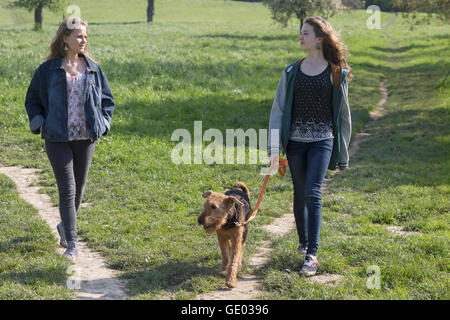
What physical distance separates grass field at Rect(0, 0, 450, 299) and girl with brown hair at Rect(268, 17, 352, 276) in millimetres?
811

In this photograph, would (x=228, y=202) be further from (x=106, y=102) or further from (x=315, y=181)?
(x=106, y=102)

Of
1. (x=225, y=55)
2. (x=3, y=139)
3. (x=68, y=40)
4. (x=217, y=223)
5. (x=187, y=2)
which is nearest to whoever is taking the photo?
(x=217, y=223)

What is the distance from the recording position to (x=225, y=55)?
25047 mm

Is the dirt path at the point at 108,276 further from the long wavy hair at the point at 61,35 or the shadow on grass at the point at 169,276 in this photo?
the long wavy hair at the point at 61,35

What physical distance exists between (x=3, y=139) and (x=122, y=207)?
5181mm

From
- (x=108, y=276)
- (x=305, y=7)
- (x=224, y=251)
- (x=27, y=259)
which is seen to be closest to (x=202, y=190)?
(x=224, y=251)

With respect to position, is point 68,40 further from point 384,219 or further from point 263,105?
point 263,105

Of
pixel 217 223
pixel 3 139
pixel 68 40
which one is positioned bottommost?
pixel 3 139

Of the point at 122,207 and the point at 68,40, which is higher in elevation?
the point at 68,40

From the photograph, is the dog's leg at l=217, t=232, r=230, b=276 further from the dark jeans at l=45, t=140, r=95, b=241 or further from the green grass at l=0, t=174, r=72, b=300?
the dark jeans at l=45, t=140, r=95, b=241

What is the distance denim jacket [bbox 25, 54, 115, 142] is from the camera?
5.76 m

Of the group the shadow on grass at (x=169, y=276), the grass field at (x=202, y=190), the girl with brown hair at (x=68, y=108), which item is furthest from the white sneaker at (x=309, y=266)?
the girl with brown hair at (x=68, y=108)

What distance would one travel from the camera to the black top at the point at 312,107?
553 centimetres

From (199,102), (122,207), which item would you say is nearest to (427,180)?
(122,207)
